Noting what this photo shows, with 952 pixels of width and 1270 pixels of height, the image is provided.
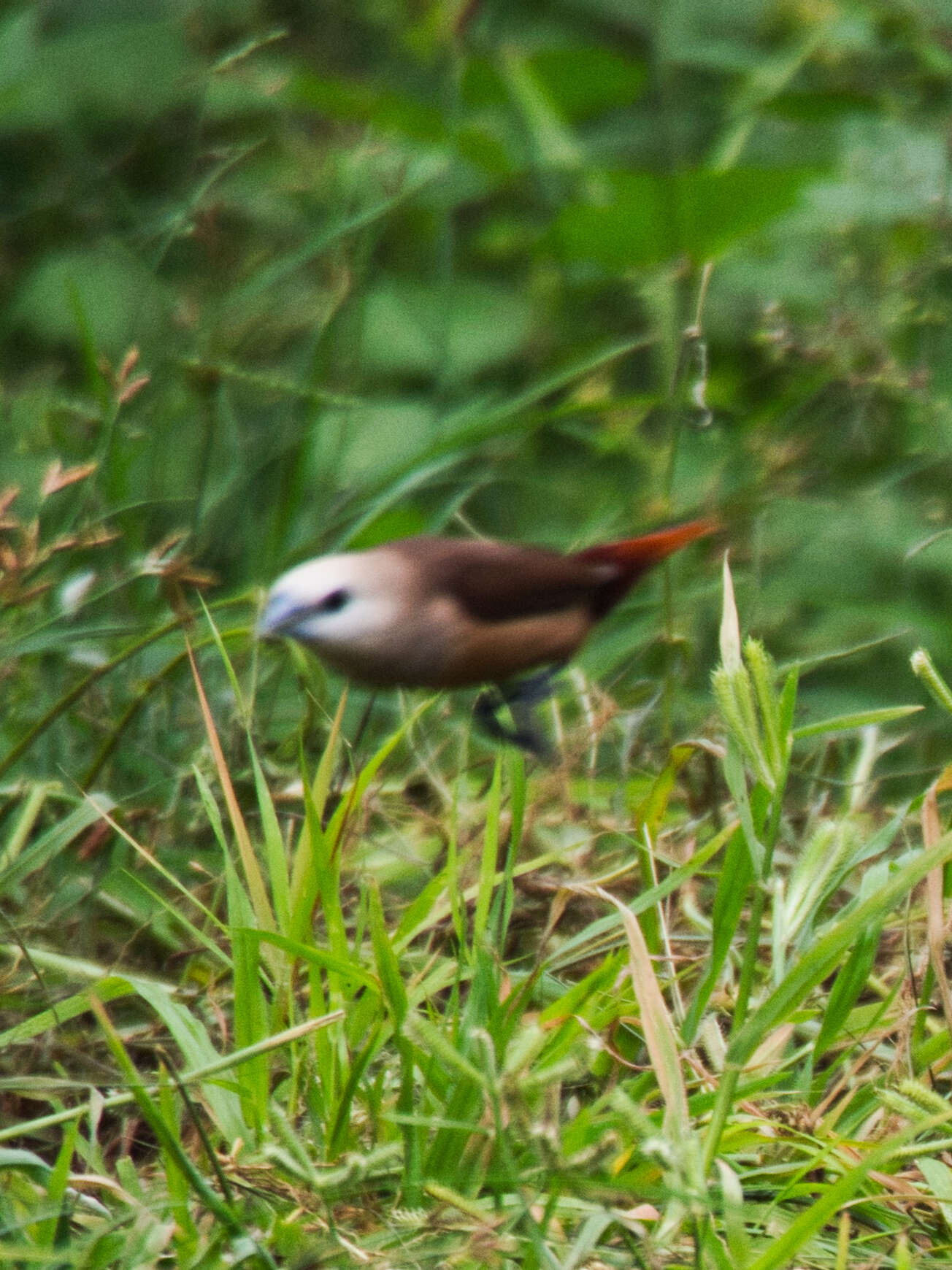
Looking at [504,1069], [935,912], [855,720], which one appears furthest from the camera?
[855,720]

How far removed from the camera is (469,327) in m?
4.58

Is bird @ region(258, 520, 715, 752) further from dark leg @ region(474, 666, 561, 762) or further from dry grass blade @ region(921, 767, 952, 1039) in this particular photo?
dry grass blade @ region(921, 767, 952, 1039)

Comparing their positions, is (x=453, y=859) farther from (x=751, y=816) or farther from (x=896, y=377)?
(x=896, y=377)

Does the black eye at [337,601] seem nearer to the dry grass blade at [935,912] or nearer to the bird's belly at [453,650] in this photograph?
the bird's belly at [453,650]

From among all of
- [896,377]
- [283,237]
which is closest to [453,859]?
[896,377]

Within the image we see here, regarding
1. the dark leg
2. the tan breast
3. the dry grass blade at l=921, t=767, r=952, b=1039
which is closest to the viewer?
the dry grass blade at l=921, t=767, r=952, b=1039

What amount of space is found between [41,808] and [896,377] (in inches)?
66.0

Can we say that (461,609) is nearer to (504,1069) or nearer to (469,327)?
(504,1069)

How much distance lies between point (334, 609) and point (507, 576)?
0.71ft

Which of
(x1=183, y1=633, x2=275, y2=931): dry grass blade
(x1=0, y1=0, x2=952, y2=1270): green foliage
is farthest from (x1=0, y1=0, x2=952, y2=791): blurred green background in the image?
(x1=183, y1=633, x2=275, y2=931): dry grass blade

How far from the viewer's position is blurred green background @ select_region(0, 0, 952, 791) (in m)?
2.51

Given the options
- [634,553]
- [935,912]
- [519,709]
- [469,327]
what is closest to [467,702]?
[519,709]

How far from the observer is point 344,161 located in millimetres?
3521

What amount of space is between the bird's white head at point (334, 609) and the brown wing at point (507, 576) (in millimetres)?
77
